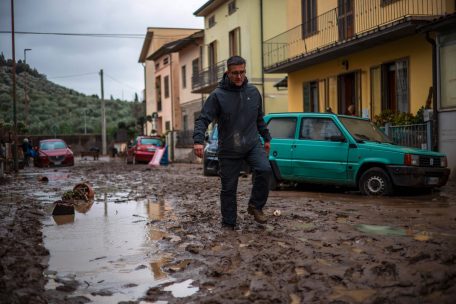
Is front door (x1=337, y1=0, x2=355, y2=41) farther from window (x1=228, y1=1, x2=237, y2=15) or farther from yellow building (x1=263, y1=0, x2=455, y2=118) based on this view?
window (x1=228, y1=1, x2=237, y2=15)

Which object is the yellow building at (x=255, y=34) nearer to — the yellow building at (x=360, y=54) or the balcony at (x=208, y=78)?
the balcony at (x=208, y=78)

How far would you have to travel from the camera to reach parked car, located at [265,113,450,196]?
10.5 meters

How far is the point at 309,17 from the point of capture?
21.7 meters

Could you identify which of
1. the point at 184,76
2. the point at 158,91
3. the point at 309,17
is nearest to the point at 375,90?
the point at 309,17

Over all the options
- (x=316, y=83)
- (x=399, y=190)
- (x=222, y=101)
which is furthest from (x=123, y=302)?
(x=316, y=83)

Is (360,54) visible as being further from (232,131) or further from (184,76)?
(184,76)

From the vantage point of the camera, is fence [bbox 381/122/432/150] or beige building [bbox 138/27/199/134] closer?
fence [bbox 381/122/432/150]

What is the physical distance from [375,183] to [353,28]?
30.0ft

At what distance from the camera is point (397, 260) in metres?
4.73

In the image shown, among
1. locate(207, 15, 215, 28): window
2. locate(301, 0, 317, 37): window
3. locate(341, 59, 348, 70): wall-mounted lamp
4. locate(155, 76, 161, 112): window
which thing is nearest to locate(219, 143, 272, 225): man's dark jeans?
locate(341, 59, 348, 70): wall-mounted lamp

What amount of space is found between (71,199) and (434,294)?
809cm

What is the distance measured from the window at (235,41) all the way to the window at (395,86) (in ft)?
44.3

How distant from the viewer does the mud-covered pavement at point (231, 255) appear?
400 centimetres

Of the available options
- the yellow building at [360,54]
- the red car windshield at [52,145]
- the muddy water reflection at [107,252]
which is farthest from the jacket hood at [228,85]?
the red car windshield at [52,145]
